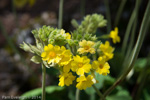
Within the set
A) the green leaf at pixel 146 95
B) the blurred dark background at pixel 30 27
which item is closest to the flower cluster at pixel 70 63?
the green leaf at pixel 146 95

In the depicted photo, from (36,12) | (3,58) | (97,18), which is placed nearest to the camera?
(97,18)

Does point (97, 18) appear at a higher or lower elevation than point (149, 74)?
higher

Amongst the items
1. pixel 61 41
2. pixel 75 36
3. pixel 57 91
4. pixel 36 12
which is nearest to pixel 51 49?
pixel 61 41

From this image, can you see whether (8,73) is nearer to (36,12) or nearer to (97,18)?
(36,12)

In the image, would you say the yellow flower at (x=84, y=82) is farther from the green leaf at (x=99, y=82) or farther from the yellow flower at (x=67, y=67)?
the green leaf at (x=99, y=82)

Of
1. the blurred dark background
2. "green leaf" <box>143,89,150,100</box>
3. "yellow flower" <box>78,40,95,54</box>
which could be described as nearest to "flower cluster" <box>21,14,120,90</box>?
"yellow flower" <box>78,40,95,54</box>

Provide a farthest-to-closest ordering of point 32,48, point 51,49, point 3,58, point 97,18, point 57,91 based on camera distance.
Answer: point 3,58 → point 57,91 → point 97,18 → point 32,48 → point 51,49

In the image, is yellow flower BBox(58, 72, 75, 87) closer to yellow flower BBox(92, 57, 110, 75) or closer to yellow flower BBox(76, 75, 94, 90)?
yellow flower BBox(76, 75, 94, 90)
